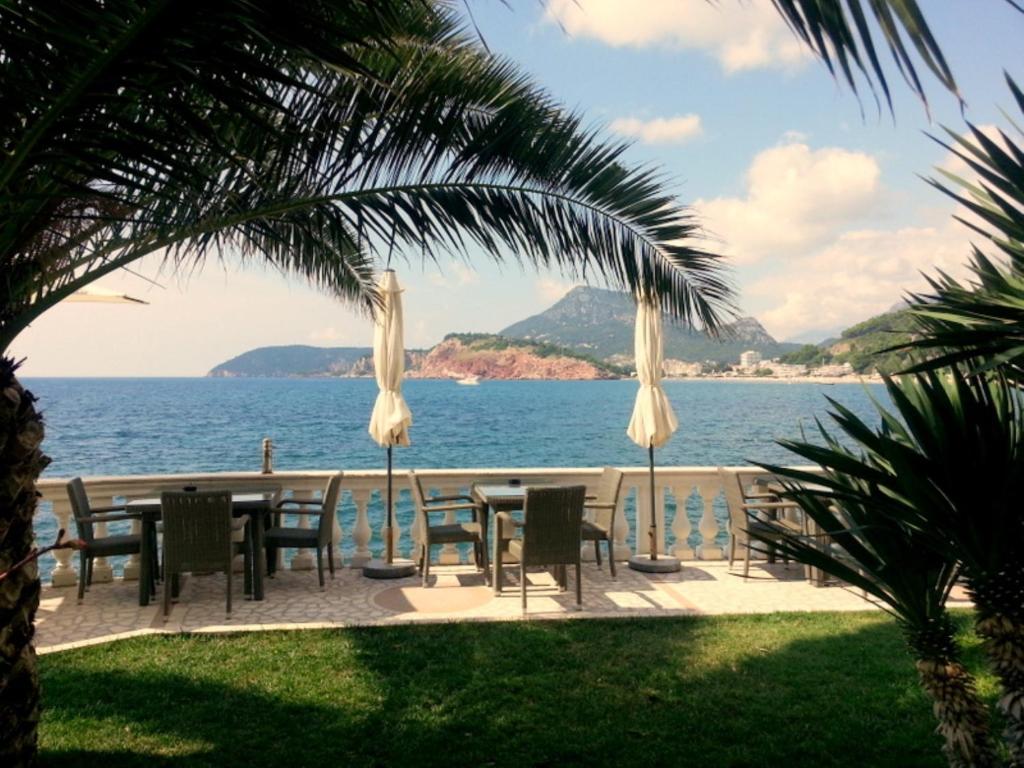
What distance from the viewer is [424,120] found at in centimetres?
365

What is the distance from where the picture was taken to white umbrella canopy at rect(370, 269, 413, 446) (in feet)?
24.9

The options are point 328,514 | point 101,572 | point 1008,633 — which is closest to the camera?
point 1008,633

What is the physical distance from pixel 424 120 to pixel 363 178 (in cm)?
40

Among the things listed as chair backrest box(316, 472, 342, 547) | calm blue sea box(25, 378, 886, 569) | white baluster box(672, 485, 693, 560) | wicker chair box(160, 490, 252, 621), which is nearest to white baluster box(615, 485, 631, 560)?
white baluster box(672, 485, 693, 560)

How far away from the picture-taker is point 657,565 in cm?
755

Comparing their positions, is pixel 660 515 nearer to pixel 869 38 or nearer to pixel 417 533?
pixel 417 533

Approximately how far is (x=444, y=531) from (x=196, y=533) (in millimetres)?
2101

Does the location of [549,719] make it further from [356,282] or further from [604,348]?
[604,348]

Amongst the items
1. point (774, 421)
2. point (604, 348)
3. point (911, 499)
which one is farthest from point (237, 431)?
point (911, 499)

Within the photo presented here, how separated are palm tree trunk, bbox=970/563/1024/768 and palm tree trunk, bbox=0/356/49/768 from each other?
347 cm

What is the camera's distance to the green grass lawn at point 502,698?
3697 mm

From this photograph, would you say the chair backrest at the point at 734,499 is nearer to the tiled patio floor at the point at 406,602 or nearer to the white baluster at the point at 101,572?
the tiled patio floor at the point at 406,602

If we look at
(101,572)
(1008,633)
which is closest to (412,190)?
(1008,633)

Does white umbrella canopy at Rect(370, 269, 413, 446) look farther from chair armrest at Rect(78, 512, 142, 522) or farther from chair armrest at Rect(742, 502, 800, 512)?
chair armrest at Rect(742, 502, 800, 512)
